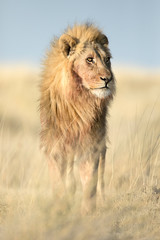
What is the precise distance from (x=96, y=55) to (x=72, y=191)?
1401 millimetres

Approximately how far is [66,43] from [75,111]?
0.71 m

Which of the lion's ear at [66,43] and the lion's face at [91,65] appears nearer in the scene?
the lion's face at [91,65]

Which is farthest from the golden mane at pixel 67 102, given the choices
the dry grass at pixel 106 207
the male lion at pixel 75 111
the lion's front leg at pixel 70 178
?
the dry grass at pixel 106 207

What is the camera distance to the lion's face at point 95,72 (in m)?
4.04

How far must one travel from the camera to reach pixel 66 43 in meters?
4.34

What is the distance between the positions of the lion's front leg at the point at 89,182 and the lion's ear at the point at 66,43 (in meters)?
1.15

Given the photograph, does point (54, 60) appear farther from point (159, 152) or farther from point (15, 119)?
point (15, 119)

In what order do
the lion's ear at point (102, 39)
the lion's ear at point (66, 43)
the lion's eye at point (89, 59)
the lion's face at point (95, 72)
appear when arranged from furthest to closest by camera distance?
the lion's ear at point (102, 39) < the lion's ear at point (66, 43) < the lion's eye at point (89, 59) < the lion's face at point (95, 72)

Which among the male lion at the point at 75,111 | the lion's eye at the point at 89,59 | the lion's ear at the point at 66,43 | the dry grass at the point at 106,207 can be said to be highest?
the lion's ear at the point at 66,43

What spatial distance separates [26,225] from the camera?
3.18 metres

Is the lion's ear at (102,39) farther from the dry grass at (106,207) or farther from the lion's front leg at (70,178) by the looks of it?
the dry grass at (106,207)

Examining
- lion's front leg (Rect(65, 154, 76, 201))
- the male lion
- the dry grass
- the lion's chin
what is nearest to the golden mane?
the male lion

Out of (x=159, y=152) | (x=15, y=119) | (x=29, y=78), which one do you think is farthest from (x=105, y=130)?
(x=29, y=78)

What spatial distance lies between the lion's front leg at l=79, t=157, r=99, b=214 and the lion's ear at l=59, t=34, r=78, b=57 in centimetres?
115
